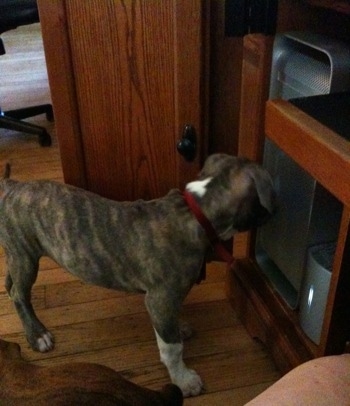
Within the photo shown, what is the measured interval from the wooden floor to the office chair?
925mm

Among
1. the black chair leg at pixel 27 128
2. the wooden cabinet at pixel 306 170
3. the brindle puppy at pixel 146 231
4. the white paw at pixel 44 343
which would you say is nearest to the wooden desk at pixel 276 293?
the wooden cabinet at pixel 306 170

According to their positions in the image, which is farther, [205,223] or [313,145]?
[205,223]

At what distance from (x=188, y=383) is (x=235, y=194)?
51 centimetres

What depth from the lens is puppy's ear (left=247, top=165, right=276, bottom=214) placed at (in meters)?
1.02

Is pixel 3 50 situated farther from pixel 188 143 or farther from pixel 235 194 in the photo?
pixel 235 194

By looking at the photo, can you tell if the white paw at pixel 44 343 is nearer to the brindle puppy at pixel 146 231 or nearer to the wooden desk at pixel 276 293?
the brindle puppy at pixel 146 231

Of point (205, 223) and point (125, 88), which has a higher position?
point (125, 88)

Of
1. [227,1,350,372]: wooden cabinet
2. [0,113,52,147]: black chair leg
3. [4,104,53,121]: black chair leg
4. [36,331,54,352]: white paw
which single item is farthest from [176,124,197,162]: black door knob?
[4,104,53,121]: black chair leg

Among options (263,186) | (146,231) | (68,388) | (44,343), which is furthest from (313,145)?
(44,343)

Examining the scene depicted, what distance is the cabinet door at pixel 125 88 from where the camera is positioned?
1.14 m

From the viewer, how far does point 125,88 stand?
4.05 feet

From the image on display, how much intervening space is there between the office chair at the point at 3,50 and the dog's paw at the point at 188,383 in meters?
1.60

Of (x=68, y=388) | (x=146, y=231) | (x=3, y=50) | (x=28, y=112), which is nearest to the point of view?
(x=68, y=388)

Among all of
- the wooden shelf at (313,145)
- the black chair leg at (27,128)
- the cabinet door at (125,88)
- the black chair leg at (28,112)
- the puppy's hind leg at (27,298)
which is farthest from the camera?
the black chair leg at (28,112)
